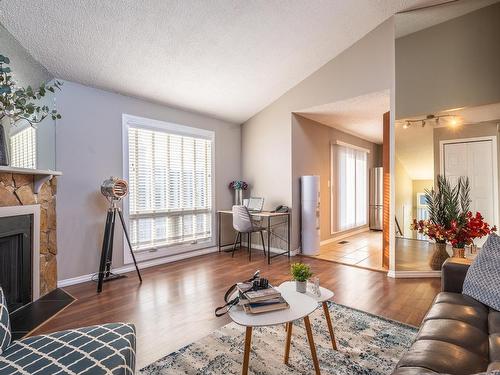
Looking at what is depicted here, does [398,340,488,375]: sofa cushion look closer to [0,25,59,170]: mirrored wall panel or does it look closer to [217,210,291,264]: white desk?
[217,210,291,264]: white desk

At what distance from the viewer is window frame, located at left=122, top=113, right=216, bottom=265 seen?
12.3 ft

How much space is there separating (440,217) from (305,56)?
269 centimetres

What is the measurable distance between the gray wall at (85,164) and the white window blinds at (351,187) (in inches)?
164

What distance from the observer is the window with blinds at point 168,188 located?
3.87 m

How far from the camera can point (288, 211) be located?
4.60 meters

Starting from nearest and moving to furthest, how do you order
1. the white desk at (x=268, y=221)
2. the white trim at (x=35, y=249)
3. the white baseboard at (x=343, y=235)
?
the white trim at (x=35, y=249) → the white desk at (x=268, y=221) → the white baseboard at (x=343, y=235)

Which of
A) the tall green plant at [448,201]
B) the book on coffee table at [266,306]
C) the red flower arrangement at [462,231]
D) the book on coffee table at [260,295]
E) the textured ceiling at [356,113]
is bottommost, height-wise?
the book on coffee table at [266,306]

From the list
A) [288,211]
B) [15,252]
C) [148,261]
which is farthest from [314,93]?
[15,252]

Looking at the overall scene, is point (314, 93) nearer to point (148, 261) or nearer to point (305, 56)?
point (305, 56)

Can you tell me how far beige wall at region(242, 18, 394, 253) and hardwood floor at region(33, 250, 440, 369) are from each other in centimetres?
137

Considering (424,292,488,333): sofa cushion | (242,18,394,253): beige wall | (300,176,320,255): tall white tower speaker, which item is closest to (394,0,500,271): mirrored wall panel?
(242,18,394,253): beige wall

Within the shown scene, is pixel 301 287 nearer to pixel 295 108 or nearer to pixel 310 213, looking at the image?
pixel 310 213

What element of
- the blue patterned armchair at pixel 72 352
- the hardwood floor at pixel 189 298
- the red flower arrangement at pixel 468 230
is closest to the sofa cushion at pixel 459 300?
the hardwood floor at pixel 189 298

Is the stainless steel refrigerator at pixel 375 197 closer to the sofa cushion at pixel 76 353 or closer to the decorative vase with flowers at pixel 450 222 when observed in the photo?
the decorative vase with flowers at pixel 450 222
